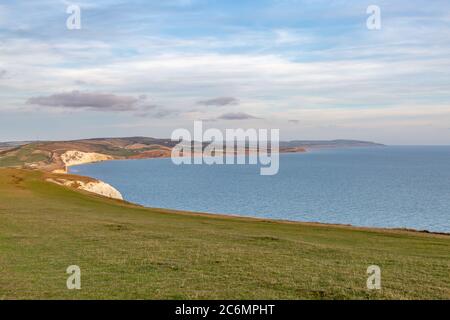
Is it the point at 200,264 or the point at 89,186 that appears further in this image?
the point at 89,186

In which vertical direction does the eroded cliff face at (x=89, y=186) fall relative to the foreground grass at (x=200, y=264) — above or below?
below

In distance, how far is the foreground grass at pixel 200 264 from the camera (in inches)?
645

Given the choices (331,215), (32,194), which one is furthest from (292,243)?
(331,215)

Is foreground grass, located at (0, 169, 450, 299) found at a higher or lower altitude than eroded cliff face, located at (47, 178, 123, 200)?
higher

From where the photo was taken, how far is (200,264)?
20.9 m

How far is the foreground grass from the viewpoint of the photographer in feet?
53.8

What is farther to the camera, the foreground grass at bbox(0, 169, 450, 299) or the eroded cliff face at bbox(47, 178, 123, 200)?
the eroded cliff face at bbox(47, 178, 123, 200)

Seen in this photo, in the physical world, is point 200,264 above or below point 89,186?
above

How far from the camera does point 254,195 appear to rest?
5541 inches

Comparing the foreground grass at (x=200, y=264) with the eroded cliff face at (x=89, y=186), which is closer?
the foreground grass at (x=200, y=264)
